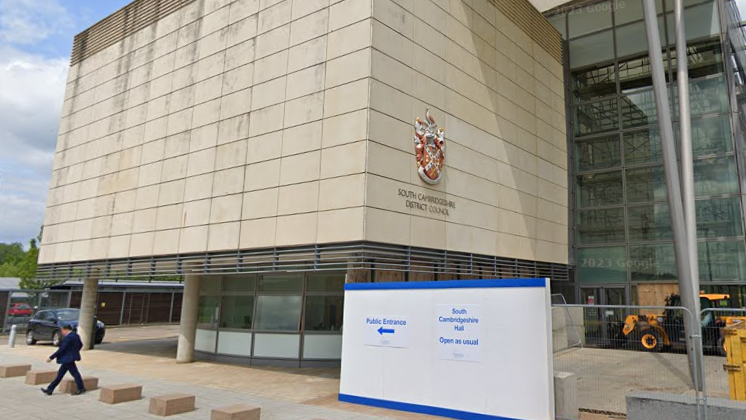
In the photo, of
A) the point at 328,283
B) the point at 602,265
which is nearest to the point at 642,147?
the point at 602,265

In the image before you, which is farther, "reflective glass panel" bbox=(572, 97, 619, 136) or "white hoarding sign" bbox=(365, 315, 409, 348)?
"reflective glass panel" bbox=(572, 97, 619, 136)

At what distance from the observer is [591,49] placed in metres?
27.6

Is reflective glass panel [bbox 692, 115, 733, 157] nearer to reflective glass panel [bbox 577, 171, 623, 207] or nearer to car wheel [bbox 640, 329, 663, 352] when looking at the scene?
reflective glass panel [bbox 577, 171, 623, 207]

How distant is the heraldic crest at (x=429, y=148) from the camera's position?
51.9 feet

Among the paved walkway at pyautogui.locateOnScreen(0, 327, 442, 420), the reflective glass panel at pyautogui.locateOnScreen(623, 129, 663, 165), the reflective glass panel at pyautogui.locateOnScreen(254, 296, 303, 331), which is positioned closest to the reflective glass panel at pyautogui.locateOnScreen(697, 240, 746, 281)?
the reflective glass panel at pyautogui.locateOnScreen(623, 129, 663, 165)

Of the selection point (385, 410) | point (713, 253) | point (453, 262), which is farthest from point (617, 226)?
point (385, 410)

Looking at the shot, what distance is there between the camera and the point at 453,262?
56.7ft

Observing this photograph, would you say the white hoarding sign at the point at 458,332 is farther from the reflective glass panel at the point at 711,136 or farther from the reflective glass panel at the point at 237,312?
the reflective glass panel at the point at 711,136

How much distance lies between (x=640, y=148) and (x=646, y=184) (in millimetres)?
1885

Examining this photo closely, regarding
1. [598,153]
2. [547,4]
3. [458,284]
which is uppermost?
[547,4]

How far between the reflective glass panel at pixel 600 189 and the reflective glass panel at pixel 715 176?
135 inches

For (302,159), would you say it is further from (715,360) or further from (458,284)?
(715,360)

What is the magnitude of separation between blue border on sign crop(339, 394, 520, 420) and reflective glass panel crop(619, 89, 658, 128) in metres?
20.9

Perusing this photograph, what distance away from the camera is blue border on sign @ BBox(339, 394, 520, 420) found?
32.8 ft
